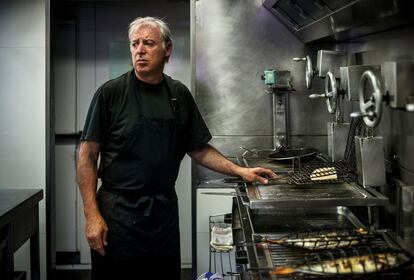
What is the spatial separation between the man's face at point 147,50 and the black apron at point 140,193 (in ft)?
0.40

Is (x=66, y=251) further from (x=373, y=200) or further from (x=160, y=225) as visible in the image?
(x=373, y=200)

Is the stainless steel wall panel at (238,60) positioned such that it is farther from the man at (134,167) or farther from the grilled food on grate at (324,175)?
the grilled food on grate at (324,175)

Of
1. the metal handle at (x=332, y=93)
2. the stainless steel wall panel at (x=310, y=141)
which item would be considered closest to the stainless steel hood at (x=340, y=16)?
the metal handle at (x=332, y=93)

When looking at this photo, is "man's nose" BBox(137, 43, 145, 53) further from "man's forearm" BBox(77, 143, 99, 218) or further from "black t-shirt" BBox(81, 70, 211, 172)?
"man's forearm" BBox(77, 143, 99, 218)

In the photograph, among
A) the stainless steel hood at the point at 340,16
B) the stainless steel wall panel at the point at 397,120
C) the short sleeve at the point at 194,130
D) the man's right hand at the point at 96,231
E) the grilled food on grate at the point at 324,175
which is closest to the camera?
the stainless steel hood at the point at 340,16

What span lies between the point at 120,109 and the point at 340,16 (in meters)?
1.16

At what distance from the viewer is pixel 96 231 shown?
2348 mm

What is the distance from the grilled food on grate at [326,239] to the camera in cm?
163

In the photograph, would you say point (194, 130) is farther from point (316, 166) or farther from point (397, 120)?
point (397, 120)

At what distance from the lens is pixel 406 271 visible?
1.45 meters

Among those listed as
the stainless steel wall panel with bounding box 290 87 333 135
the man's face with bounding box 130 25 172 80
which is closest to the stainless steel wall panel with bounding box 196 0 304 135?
the stainless steel wall panel with bounding box 290 87 333 135

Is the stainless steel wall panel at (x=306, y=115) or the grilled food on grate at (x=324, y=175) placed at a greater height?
the stainless steel wall panel at (x=306, y=115)

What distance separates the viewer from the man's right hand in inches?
92.5

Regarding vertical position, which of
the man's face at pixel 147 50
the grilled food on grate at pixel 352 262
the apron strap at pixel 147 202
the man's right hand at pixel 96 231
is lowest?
the man's right hand at pixel 96 231
